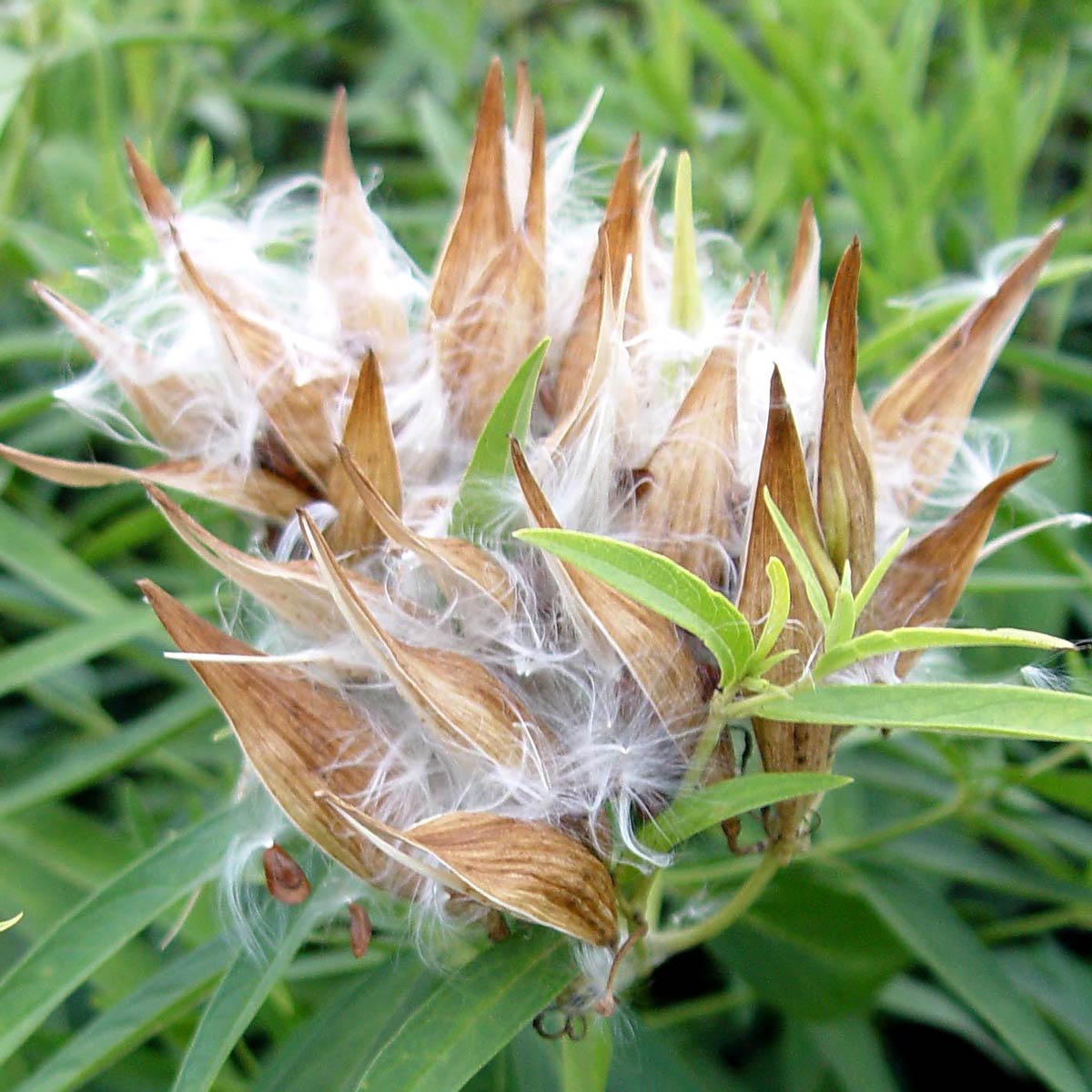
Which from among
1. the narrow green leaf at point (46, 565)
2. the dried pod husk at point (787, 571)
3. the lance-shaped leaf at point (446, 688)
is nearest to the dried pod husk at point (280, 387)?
the lance-shaped leaf at point (446, 688)

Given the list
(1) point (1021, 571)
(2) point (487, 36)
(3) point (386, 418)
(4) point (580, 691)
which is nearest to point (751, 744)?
(4) point (580, 691)

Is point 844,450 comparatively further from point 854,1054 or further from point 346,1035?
point 854,1054

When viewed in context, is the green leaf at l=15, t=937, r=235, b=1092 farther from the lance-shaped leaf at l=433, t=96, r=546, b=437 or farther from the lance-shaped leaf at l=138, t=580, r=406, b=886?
the lance-shaped leaf at l=433, t=96, r=546, b=437

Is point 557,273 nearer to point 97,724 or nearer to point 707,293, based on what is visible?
point 707,293

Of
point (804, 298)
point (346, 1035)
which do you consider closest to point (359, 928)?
point (346, 1035)

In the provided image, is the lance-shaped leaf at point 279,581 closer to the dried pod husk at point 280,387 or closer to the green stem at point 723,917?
the dried pod husk at point 280,387

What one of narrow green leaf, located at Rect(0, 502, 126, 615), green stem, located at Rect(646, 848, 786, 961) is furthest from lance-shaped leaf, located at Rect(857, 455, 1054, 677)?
narrow green leaf, located at Rect(0, 502, 126, 615)
